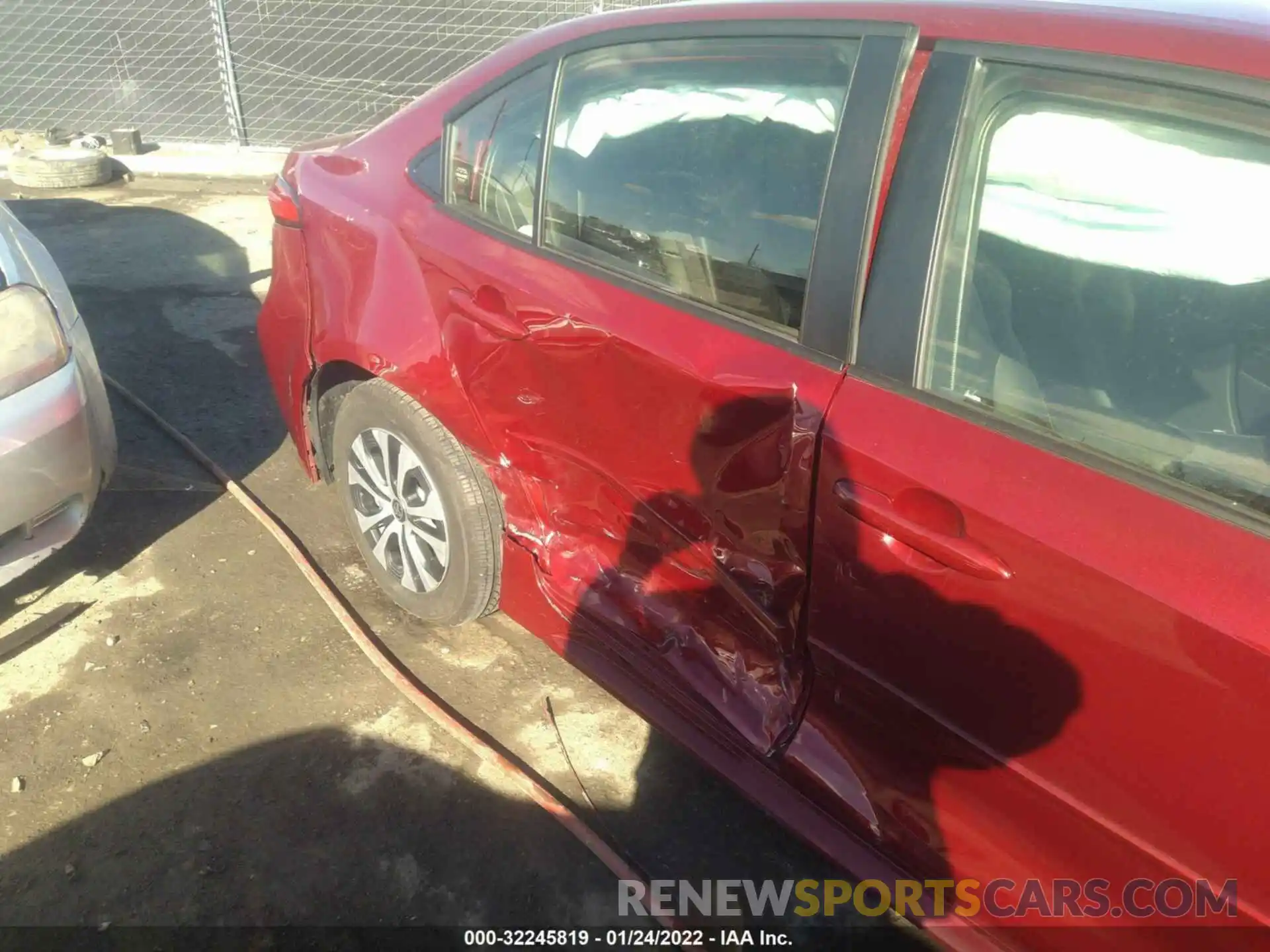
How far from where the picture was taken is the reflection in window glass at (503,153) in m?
2.17

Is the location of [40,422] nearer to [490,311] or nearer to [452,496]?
[452,496]

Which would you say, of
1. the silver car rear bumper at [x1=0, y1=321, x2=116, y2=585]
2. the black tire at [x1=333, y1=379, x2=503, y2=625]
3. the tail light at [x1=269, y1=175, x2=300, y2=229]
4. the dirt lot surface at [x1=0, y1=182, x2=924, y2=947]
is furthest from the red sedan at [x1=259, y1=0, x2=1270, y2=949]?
the silver car rear bumper at [x1=0, y1=321, x2=116, y2=585]

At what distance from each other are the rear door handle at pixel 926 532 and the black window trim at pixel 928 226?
0.17m

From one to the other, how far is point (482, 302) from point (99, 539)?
Result: 1.80 meters

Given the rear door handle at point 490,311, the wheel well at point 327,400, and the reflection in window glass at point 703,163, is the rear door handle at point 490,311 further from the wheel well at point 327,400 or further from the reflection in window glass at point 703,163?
the wheel well at point 327,400

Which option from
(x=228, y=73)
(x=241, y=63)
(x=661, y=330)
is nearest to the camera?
(x=661, y=330)

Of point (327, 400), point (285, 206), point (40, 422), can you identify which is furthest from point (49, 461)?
point (285, 206)

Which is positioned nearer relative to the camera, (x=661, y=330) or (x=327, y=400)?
(x=661, y=330)

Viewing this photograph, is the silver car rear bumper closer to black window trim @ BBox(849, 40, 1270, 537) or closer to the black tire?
the black tire

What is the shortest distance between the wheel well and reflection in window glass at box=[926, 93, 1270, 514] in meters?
1.68

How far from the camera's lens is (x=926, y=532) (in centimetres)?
143

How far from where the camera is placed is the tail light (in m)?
2.62

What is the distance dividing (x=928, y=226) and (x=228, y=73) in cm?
833

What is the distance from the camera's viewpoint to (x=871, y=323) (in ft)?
5.07
